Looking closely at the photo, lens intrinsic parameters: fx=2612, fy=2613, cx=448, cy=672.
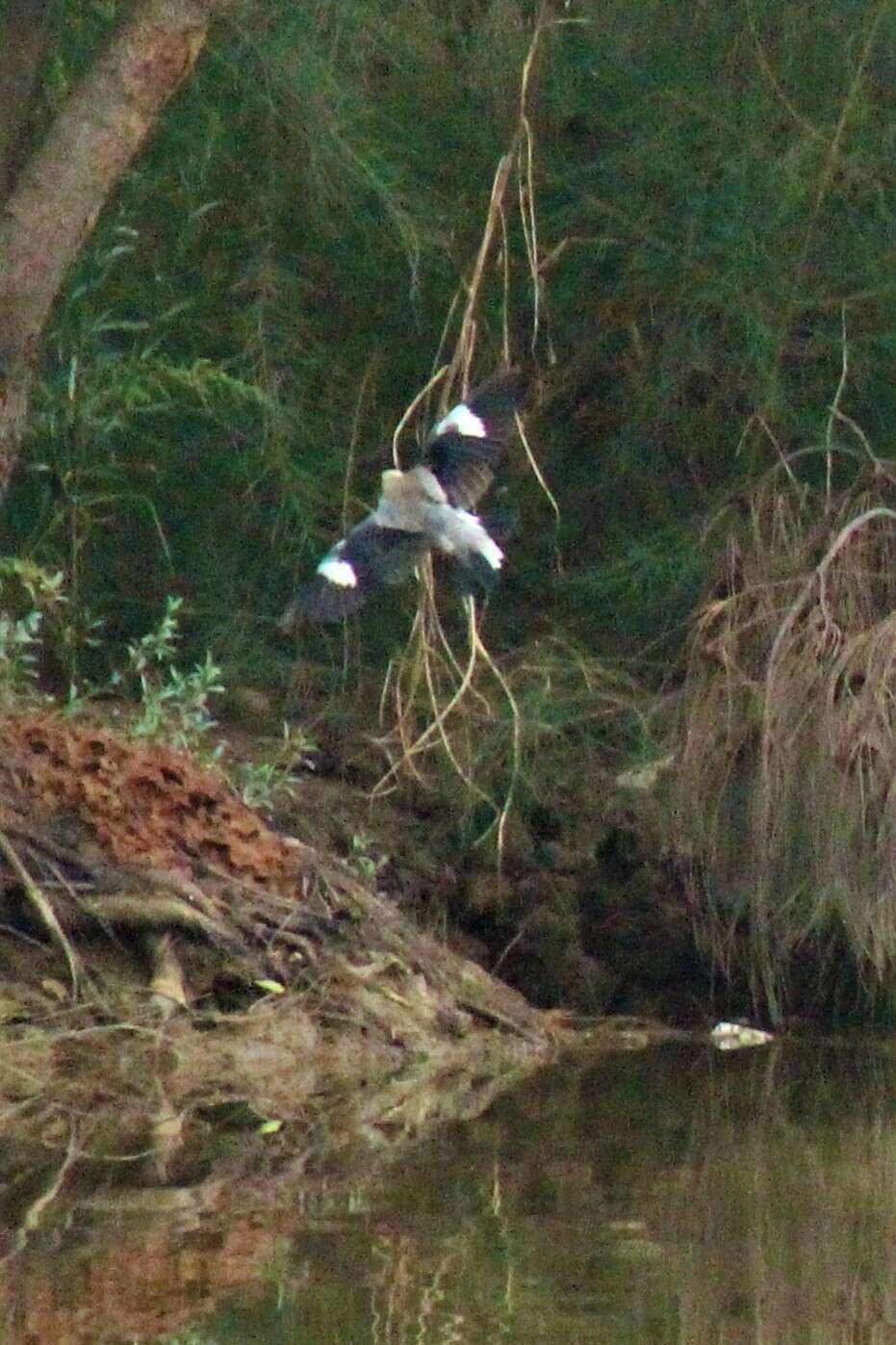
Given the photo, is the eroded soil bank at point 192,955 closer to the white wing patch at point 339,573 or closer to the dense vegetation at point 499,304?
the white wing patch at point 339,573

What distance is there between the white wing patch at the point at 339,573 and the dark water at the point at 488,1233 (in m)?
1.42

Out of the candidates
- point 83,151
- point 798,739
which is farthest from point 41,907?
point 798,739

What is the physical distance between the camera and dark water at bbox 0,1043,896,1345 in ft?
14.6

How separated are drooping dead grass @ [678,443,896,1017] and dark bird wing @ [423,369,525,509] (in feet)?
3.89

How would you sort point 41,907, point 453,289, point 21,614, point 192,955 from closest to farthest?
point 41,907 → point 192,955 → point 21,614 → point 453,289

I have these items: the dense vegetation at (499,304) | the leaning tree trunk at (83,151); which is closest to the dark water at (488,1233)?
the leaning tree trunk at (83,151)

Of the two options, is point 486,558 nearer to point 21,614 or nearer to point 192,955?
point 192,955

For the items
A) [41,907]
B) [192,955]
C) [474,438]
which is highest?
[474,438]

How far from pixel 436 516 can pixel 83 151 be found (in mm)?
1315

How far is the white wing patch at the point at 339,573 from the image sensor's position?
6902mm

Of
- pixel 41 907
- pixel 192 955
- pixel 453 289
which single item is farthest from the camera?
pixel 453 289

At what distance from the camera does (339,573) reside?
6938mm

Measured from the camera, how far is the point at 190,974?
7277 millimetres

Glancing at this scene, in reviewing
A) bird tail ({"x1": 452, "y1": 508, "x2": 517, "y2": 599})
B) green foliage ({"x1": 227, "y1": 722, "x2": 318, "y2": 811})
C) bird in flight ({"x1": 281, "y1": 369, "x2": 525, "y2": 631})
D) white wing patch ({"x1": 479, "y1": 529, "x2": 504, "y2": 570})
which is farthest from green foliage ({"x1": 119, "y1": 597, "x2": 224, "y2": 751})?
white wing patch ({"x1": 479, "y1": 529, "x2": 504, "y2": 570})
